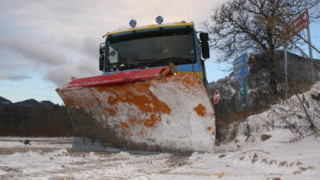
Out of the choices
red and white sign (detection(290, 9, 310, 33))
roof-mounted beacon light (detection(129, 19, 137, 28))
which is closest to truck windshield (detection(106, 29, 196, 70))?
roof-mounted beacon light (detection(129, 19, 137, 28))

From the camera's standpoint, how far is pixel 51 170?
2814 mm

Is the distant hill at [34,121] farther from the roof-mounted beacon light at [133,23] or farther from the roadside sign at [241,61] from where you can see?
the roof-mounted beacon light at [133,23]

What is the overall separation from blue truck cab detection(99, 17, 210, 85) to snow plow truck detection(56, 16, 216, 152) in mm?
19

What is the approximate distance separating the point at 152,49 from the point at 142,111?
1.62 m

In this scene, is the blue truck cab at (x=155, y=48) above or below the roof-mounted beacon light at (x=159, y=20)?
below

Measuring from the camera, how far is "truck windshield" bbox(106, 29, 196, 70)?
5.64 metres

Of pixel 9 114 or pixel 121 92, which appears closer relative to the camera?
pixel 121 92

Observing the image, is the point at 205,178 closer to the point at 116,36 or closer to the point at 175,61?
the point at 175,61

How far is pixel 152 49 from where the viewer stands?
19.1 feet

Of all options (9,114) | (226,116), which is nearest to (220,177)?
(226,116)

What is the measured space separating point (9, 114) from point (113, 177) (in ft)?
47.5

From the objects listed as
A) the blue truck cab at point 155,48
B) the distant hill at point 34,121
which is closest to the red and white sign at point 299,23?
the blue truck cab at point 155,48

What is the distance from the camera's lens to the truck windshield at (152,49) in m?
5.64

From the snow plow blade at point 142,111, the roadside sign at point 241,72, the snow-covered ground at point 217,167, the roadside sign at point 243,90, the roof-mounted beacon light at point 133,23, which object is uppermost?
the roof-mounted beacon light at point 133,23
